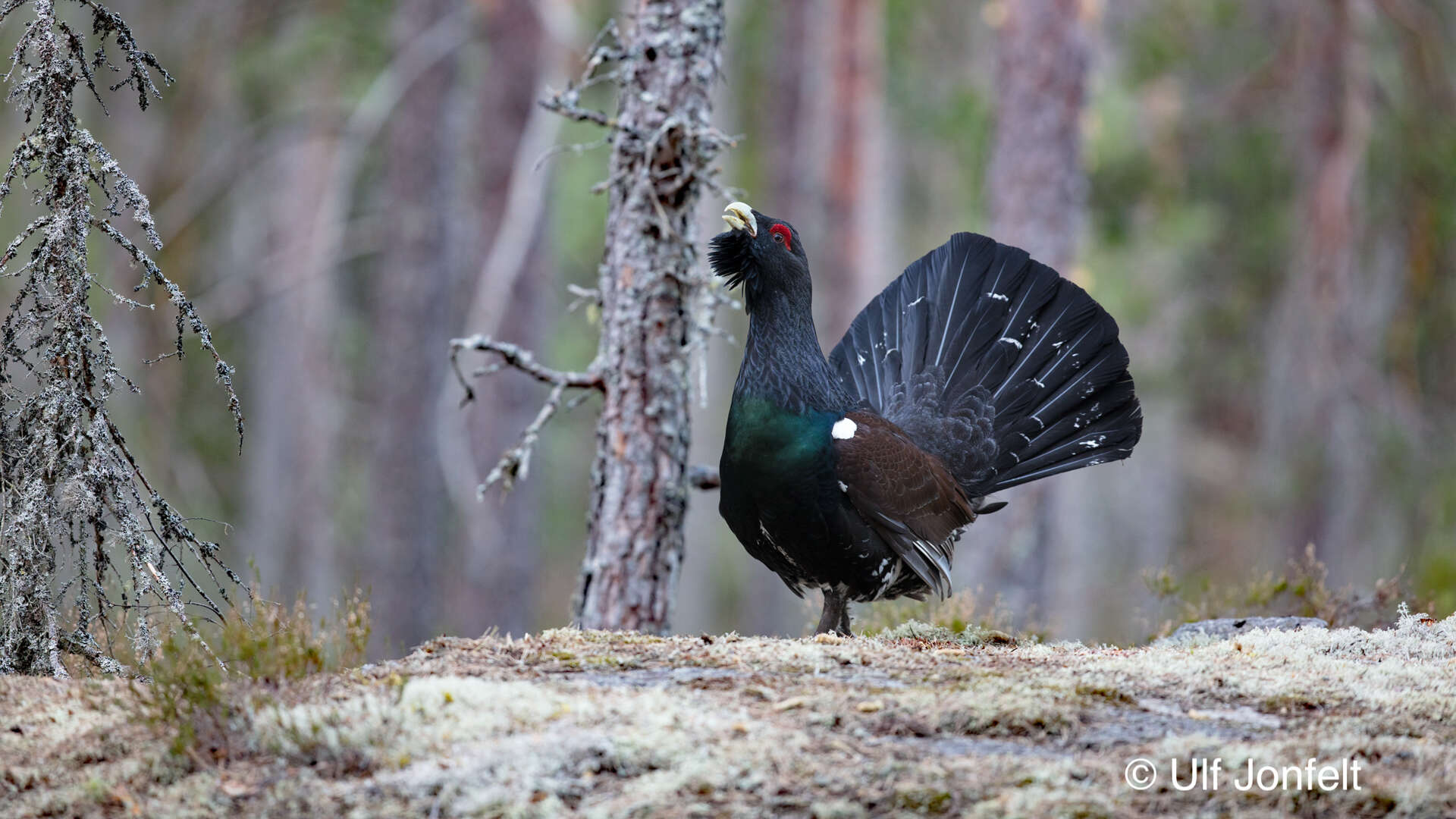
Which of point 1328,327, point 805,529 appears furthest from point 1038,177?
point 805,529

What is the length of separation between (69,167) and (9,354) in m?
0.70

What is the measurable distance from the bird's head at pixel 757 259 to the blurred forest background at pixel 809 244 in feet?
9.84

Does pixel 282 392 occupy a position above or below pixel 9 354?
above

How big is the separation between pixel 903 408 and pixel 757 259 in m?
1.51

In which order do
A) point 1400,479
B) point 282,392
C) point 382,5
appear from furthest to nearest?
1. point 282,392
2. point 382,5
3. point 1400,479

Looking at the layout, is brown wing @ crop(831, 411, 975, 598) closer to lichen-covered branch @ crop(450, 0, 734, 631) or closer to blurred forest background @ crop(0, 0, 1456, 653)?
lichen-covered branch @ crop(450, 0, 734, 631)

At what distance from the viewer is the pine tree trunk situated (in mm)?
6520

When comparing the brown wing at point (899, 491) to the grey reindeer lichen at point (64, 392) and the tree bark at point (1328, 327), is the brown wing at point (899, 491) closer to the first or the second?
the grey reindeer lichen at point (64, 392)

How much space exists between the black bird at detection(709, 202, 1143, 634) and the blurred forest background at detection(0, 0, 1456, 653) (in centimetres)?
→ 204

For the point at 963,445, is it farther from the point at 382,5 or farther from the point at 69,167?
the point at 382,5

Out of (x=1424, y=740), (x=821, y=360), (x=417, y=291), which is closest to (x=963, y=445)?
(x=821, y=360)

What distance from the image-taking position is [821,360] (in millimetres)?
6230

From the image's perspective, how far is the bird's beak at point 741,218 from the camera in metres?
6.05

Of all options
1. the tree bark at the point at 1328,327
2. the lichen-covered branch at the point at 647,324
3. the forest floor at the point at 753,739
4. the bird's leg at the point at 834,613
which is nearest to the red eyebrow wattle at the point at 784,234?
the lichen-covered branch at the point at 647,324
